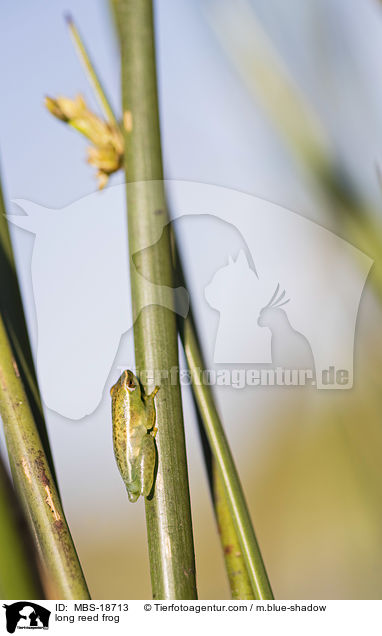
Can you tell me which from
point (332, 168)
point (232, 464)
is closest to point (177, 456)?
point (232, 464)

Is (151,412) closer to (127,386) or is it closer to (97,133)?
(127,386)

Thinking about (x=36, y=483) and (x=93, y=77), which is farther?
(x=93, y=77)

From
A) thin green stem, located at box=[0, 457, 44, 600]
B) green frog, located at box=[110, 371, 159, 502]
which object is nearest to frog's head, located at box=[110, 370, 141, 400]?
green frog, located at box=[110, 371, 159, 502]

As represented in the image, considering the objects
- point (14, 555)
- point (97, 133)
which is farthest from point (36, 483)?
point (97, 133)
